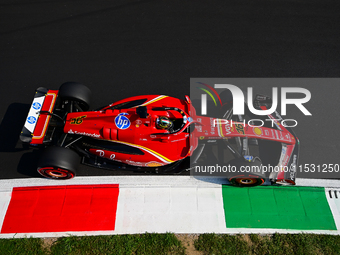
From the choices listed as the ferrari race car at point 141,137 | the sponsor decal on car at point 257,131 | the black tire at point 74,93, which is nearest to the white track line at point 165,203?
the ferrari race car at point 141,137

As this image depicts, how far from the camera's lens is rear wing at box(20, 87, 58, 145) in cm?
590

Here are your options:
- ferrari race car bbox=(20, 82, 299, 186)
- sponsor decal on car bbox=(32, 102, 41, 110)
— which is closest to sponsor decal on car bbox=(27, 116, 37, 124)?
ferrari race car bbox=(20, 82, 299, 186)

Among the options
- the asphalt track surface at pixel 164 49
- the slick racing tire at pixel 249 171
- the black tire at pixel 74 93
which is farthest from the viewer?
the asphalt track surface at pixel 164 49

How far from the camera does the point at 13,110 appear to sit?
7418 millimetres

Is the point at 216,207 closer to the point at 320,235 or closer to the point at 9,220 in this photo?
the point at 320,235

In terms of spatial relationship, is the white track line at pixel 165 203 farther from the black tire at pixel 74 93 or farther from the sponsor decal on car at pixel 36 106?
the black tire at pixel 74 93

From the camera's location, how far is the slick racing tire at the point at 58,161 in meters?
5.62

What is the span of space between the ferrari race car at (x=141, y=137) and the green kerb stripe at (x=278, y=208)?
0.36 metres

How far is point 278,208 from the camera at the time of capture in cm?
620

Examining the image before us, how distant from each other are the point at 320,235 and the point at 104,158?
205 inches

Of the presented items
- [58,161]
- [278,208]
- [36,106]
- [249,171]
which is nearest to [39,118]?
[36,106]

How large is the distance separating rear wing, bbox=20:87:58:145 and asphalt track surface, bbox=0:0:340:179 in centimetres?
129

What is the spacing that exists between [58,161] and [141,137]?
1.83 metres

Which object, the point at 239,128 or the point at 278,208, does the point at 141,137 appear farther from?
the point at 278,208
